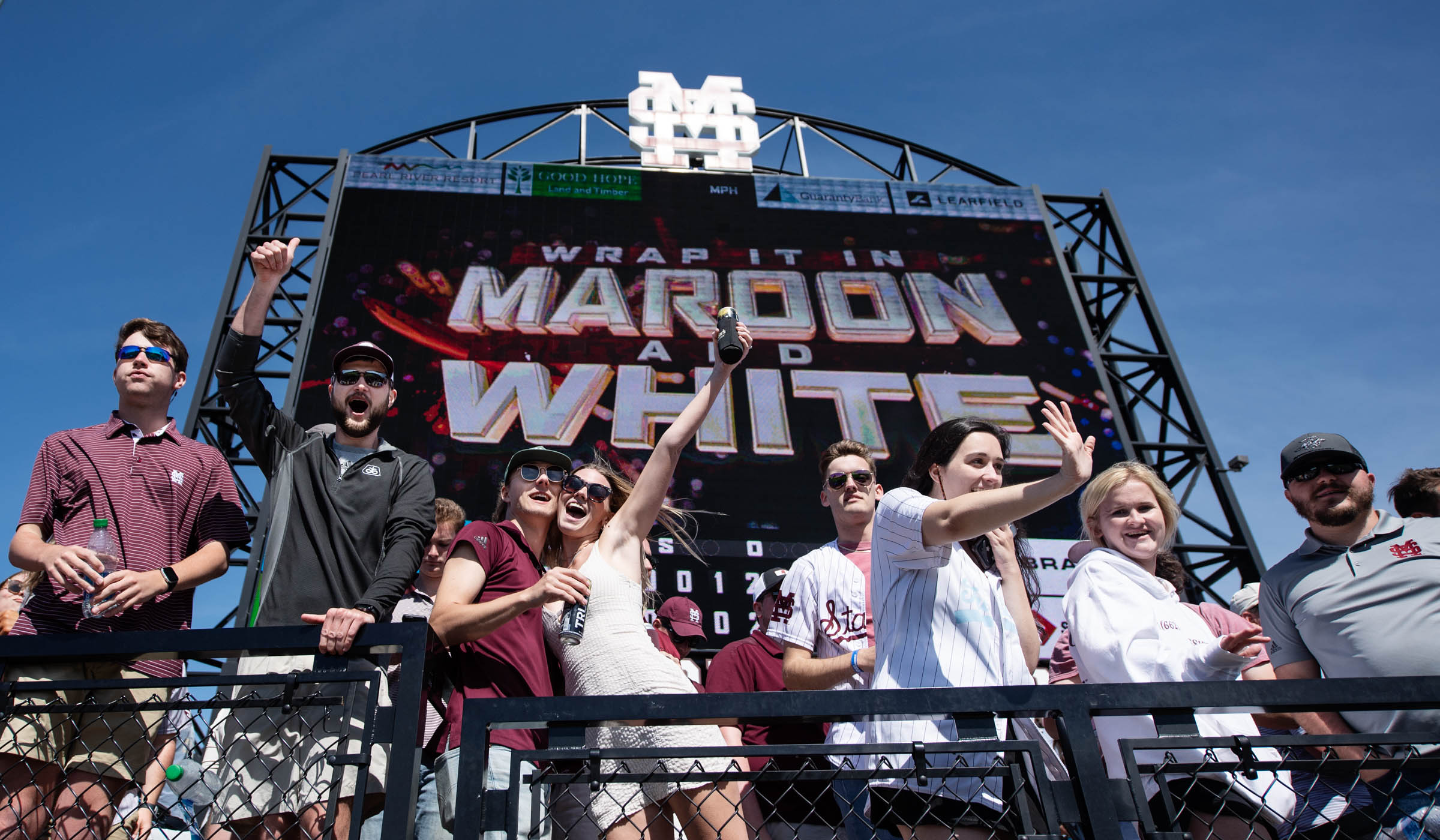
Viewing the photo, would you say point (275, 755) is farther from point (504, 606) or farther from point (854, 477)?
point (854, 477)

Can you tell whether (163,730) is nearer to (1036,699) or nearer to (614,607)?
(614,607)

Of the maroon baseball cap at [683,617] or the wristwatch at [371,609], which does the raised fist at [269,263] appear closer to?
the wristwatch at [371,609]

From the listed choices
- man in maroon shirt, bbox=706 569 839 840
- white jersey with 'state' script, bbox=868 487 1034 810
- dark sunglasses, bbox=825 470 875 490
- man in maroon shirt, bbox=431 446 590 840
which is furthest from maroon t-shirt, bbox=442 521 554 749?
dark sunglasses, bbox=825 470 875 490

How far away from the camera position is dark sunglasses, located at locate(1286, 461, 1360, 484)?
2.46m

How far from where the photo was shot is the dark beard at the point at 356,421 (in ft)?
8.40

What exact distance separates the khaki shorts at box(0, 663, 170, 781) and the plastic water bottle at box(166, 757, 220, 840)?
124 millimetres

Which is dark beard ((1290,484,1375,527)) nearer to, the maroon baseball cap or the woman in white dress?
the woman in white dress

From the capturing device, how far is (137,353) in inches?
98.7

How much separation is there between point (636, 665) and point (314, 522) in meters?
0.93

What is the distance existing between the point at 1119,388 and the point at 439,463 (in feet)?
17.0


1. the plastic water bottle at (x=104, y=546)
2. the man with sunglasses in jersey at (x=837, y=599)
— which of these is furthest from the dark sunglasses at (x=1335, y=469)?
the plastic water bottle at (x=104, y=546)

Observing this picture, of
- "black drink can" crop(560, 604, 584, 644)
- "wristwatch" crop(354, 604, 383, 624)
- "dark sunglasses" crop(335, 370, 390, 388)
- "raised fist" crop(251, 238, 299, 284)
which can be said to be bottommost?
"black drink can" crop(560, 604, 584, 644)

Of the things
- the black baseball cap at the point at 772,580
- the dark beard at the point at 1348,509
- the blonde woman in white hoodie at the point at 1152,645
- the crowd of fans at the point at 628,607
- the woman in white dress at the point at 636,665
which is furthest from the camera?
the black baseball cap at the point at 772,580

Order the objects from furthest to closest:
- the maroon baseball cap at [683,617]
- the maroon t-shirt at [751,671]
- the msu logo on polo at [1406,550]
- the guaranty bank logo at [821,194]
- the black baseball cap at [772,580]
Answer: the guaranty bank logo at [821,194], the maroon baseball cap at [683,617], the black baseball cap at [772,580], the maroon t-shirt at [751,671], the msu logo on polo at [1406,550]
